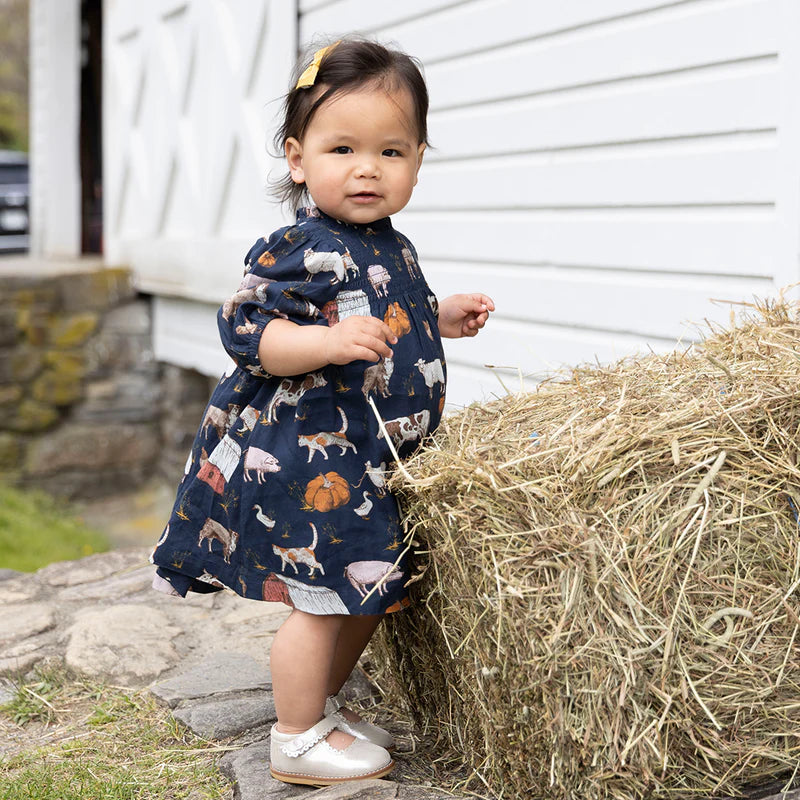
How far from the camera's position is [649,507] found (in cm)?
164

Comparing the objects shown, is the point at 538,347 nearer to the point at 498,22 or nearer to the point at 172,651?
the point at 498,22

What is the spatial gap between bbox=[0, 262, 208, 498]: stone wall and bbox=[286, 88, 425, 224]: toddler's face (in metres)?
5.10

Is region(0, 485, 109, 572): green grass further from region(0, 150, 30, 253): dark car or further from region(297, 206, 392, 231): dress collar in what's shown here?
region(0, 150, 30, 253): dark car

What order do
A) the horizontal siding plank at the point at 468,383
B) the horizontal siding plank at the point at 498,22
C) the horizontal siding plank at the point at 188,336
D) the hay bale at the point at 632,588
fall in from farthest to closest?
the horizontal siding plank at the point at 188,336, the horizontal siding plank at the point at 468,383, the horizontal siding plank at the point at 498,22, the hay bale at the point at 632,588

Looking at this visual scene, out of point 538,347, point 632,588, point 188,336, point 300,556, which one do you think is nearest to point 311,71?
point 300,556

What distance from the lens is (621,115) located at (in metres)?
3.30

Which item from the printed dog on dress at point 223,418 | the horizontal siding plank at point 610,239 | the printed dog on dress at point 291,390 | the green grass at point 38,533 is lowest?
the green grass at point 38,533

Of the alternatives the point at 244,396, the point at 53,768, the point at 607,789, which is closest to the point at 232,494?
the point at 244,396

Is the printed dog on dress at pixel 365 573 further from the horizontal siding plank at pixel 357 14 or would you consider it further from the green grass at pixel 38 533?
the green grass at pixel 38 533

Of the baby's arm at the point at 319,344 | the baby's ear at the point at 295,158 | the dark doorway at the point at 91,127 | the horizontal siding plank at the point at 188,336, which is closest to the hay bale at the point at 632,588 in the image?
the baby's arm at the point at 319,344

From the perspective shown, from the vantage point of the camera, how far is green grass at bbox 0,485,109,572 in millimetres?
5438

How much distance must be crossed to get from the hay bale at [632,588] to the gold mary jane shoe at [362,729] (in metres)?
0.36

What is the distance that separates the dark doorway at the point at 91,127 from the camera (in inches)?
370

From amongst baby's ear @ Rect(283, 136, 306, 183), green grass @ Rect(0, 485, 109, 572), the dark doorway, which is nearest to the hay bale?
baby's ear @ Rect(283, 136, 306, 183)
